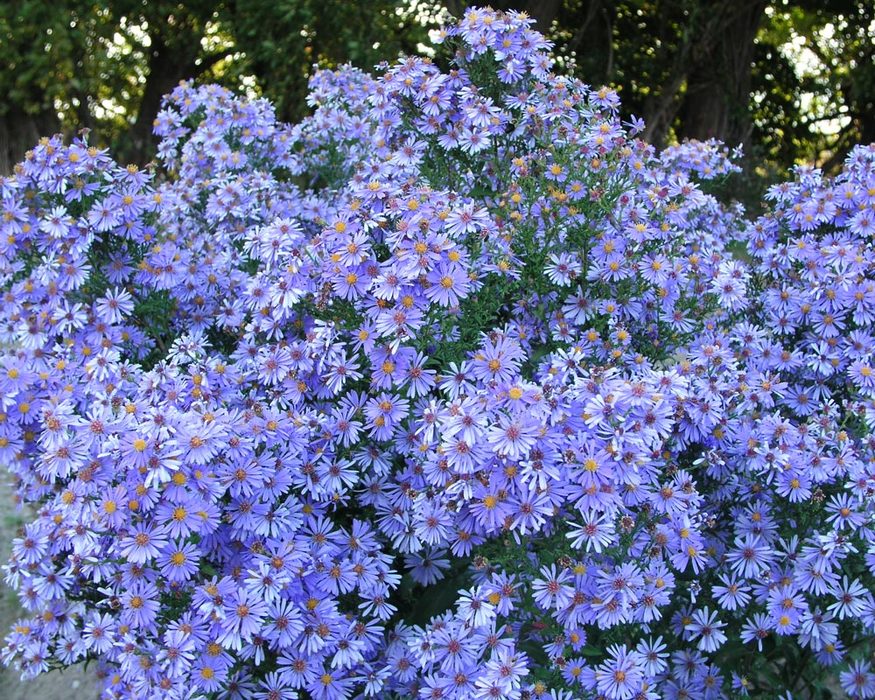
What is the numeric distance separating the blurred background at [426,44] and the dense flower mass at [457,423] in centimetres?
550

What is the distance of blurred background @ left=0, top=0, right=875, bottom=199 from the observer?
28.8 ft

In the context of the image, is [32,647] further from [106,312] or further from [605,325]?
[605,325]

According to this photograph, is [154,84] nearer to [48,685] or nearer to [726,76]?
[726,76]

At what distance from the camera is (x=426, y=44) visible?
792 centimetres

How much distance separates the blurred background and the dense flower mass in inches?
217

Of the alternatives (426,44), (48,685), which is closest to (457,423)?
(48,685)

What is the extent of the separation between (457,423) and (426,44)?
Result: 679 centimetres

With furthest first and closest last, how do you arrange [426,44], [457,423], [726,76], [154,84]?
[154,84], [726,76], [426,44], [457,423]

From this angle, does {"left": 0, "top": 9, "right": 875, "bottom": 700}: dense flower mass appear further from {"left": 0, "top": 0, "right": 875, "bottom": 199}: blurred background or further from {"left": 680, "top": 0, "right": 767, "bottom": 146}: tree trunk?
{"left": 680, "top": 0, "right": 767, "bottom": 146}: tree trunk

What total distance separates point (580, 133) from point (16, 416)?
6.13ft

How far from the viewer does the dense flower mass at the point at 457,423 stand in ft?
6.10

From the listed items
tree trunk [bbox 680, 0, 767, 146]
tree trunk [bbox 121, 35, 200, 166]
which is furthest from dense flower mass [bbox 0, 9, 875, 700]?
tree trunk [bbox 121, 35, 200, 166]

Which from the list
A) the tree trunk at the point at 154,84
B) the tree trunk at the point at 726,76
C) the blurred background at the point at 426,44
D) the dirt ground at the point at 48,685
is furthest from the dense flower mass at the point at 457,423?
the tree trunk at the point at 154,84

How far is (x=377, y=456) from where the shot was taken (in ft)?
7.13
